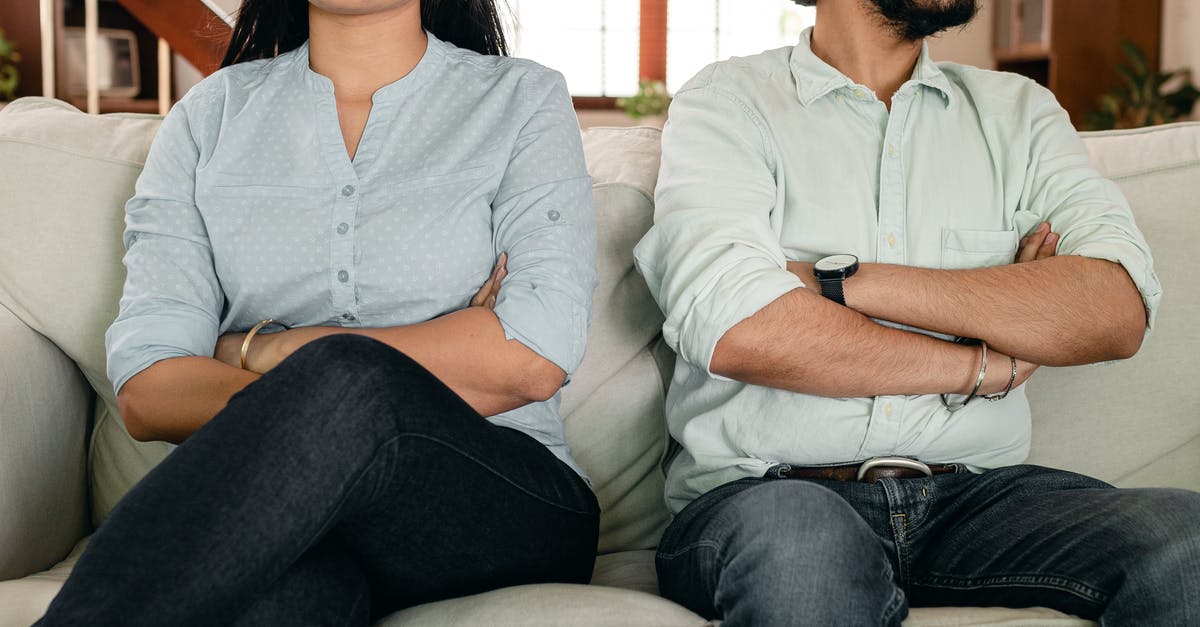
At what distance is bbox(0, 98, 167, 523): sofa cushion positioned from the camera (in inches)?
56.9

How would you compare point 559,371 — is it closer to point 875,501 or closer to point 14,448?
point 875,501

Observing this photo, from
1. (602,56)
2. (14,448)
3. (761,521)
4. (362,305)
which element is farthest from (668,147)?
(602,56)

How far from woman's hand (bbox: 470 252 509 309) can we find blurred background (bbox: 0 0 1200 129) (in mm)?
2040

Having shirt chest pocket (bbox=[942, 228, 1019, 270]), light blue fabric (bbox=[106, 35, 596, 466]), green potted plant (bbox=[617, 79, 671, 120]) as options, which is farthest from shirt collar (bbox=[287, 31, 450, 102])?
green potted plant (bbox=[617, 79, 671, 120])

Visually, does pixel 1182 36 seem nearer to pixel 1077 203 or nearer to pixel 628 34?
pixel 628 34

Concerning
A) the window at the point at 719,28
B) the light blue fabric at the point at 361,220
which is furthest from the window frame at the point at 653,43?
the light blue fabric at the point at 361,220

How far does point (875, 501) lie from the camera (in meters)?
1.24

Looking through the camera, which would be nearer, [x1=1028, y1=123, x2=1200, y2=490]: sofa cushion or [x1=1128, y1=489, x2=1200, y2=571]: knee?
[x1=1128, y1=489, x2=1200, y2=571]: knee

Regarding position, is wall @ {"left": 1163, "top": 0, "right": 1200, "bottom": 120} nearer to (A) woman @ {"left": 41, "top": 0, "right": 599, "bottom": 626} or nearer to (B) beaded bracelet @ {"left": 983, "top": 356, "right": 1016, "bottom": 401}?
(B) beaded bracelet @ {"left": 983, "top": 356, "right": 1016, "bottom": 401}

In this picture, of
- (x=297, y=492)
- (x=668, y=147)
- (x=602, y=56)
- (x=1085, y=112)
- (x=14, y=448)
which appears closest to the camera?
(x=297, y=492)

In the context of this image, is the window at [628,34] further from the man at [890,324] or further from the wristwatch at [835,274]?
the wristwatch at [835,274]

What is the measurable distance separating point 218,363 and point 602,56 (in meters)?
5.20

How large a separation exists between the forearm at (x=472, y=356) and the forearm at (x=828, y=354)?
0.23 m

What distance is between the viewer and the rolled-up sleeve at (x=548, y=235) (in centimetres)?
119
